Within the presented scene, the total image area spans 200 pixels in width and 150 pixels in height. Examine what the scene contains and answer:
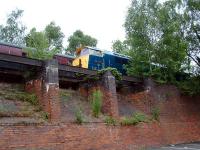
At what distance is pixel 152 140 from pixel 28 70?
7.90 metres

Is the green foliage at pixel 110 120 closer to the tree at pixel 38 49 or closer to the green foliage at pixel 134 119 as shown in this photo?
the green foliage at pixel 134 119

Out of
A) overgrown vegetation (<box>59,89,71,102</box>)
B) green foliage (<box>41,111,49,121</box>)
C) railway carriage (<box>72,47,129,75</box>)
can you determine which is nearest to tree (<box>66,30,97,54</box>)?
railway carriage (<box>72,47,129,75</box>)

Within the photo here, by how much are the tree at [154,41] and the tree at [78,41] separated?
22.2 metres

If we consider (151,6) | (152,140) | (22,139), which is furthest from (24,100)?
(151,6)

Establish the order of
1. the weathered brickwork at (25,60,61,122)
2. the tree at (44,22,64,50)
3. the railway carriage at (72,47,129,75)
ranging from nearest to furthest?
1. the weathered brickwork at (25,60,61,122)
2. the railway carriage at (72,47,129,75)
3. the tree at (44,22,64,50)

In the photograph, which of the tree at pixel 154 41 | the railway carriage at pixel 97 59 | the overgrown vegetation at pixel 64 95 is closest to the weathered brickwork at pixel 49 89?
the overgrown vegetation at pixel 64 95

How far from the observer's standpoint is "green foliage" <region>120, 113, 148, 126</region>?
17.1 m

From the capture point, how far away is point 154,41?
21.6 meters

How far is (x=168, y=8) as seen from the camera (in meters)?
22.5

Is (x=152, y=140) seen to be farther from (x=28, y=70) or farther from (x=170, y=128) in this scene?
(x=28, y=70)

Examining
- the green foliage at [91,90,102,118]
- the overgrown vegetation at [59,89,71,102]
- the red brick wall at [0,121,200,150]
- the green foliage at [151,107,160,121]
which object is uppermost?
the overgrown vegetation at [59,89,71,102]

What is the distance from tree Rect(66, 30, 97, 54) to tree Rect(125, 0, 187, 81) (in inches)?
874

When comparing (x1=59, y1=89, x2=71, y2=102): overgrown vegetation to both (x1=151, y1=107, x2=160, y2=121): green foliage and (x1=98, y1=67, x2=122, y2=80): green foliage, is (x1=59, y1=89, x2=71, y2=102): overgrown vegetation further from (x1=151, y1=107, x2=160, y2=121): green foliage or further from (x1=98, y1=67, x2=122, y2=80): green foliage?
(x1=151, y1=107, x2=160, y2=121): green foliage

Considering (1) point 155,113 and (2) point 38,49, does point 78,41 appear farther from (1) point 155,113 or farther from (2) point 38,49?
(1) point 155,113
